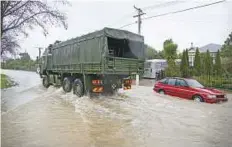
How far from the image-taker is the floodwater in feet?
22.7

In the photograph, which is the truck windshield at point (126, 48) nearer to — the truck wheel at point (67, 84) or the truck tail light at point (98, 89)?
the truck tail light at point (98, 89)

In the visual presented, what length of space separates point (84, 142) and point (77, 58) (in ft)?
31.5

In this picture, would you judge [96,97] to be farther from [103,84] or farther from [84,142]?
[84,142]

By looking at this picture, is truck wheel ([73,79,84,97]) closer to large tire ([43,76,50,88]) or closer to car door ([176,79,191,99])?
car door ([176,79,191,99])

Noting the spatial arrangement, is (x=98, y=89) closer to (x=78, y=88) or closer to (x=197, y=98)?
(x=78, y=88)

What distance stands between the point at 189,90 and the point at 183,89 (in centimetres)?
45

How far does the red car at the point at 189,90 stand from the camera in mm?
14617

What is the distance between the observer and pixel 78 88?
51.8 feet

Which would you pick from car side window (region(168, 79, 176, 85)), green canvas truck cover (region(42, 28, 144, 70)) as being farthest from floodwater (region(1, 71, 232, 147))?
car side window (region(168, 79, 176, 85))

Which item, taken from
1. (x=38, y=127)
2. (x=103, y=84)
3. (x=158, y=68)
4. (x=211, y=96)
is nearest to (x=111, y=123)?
(x=38, y=127)

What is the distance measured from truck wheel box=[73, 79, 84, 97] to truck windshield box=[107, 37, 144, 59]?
232 centimetres

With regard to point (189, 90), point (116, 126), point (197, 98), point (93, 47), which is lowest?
point (116, 126)

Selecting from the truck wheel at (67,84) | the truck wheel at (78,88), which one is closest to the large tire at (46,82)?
the truck wheel at (67,84)

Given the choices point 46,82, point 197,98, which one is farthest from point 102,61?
point 46,82
